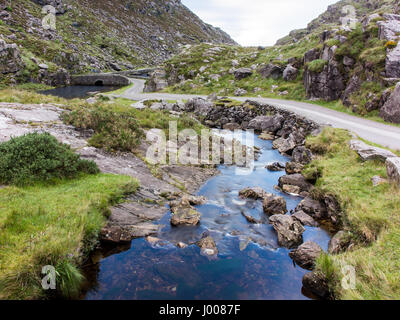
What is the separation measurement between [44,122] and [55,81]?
270 feet

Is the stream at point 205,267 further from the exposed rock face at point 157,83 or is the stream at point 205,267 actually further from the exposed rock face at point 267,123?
the exposed rock face at point 157,83

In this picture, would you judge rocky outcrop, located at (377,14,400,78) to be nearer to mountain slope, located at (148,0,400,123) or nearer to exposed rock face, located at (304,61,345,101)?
mountain slope, located at (148,0,400,123)

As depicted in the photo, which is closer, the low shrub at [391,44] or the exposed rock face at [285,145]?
the exposed rock face at [285,145]

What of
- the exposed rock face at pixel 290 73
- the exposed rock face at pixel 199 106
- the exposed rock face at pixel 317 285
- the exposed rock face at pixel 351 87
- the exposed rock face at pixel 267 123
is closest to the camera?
the exposed rock face at pixel 317 285

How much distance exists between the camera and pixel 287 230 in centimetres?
1109

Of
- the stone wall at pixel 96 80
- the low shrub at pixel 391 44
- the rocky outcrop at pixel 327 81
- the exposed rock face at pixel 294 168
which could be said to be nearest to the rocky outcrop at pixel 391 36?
the low shrub at pixel 391 44

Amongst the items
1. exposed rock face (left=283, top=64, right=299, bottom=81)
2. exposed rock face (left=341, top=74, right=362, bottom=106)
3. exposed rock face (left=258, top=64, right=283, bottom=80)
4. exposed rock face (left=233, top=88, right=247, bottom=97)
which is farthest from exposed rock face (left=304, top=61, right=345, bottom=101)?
exposed rock face (left=233, top=88, right=247, bottom=97)

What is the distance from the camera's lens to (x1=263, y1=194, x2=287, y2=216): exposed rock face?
13195mm

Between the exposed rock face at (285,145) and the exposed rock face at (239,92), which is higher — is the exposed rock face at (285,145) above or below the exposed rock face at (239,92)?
below

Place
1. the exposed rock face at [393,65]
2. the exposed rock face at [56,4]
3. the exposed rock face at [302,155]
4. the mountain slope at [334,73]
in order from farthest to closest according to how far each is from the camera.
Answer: the exposed rock face at [56,4] < the mountain slope at [334,73] < the exposed rock face at [393,65] < the exposed rock face at [302,155]

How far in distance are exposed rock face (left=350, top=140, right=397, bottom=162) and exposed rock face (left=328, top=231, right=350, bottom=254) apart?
6750 mm

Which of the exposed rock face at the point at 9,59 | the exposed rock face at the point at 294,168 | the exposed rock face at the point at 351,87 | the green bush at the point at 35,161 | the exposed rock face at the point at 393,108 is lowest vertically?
the exposed rock face at the point at 294,168

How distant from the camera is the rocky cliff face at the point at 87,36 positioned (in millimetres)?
94406

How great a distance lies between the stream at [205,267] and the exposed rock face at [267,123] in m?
21.1
